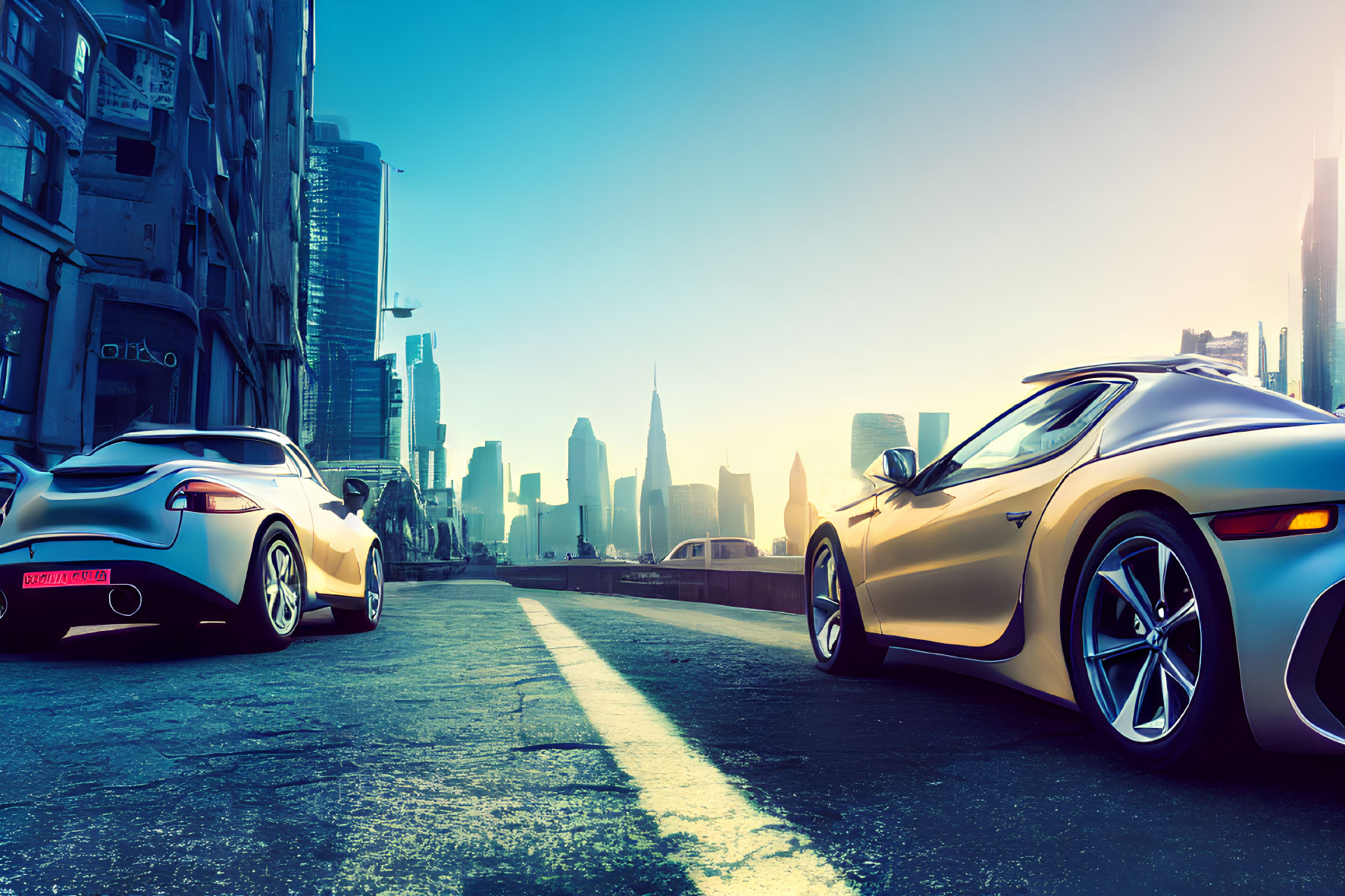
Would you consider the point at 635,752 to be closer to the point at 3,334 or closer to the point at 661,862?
the point at 661,862

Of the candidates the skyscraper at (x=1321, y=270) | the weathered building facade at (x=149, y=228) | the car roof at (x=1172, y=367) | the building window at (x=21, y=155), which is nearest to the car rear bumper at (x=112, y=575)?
the car roof at (x=1172, y=367)

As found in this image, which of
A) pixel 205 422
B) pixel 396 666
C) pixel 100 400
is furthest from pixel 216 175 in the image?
pixel 396 666

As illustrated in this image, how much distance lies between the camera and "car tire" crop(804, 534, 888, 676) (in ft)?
17.2

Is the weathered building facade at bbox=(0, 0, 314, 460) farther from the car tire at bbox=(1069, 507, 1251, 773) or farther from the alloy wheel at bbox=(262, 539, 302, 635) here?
the car tire at bbox=(1069, 507, 1251, 773)

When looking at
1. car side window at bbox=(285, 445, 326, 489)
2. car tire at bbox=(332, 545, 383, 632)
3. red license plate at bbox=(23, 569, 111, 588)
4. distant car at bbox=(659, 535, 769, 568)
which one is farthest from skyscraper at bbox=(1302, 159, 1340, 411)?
red license plate at bbox=(23, 569, 111, 588)

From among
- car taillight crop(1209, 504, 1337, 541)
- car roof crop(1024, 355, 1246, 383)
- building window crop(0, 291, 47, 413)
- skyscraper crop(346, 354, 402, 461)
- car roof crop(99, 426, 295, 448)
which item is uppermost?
skyscraper crop(346, 354, 402, 461)

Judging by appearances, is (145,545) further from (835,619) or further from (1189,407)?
(1189,407)

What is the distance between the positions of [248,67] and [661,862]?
50083 millimetres

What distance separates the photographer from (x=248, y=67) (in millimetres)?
44750

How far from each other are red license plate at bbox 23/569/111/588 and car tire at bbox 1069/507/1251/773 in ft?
16.5

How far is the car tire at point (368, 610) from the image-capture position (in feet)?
27.3

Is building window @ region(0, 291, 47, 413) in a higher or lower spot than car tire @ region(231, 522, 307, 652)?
higher

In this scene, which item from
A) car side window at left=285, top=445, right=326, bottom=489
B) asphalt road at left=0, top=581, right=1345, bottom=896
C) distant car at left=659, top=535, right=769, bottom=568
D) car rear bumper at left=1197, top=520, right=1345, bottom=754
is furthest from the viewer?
distant car at left=659, top=535, right=769, bottom=568

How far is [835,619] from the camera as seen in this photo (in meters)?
5.51
